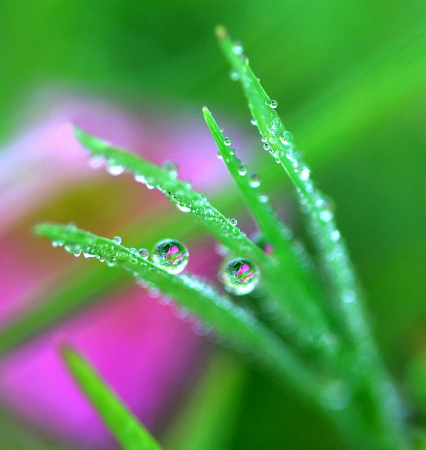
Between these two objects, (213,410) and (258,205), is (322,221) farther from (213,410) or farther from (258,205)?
(213,410)

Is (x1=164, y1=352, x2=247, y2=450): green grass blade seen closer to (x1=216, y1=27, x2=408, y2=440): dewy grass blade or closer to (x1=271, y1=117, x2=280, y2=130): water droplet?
(x1=216, y1=27, x2=408, y2=440): dewy grass blade

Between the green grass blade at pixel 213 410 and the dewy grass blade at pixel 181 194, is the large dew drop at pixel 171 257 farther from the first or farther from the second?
the green grass blade at pixel 213 410

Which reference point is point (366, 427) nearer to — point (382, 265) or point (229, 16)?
point (382, 265)

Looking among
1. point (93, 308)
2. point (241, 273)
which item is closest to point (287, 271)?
point (241, 273)

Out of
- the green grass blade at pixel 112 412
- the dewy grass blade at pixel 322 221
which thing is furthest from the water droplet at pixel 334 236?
the green grass blade at pixel 112 412

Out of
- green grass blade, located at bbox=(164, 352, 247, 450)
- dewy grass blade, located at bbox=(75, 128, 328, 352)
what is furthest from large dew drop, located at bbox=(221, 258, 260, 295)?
green grass blade, located at bbox=(164, 352, 247, 450)
